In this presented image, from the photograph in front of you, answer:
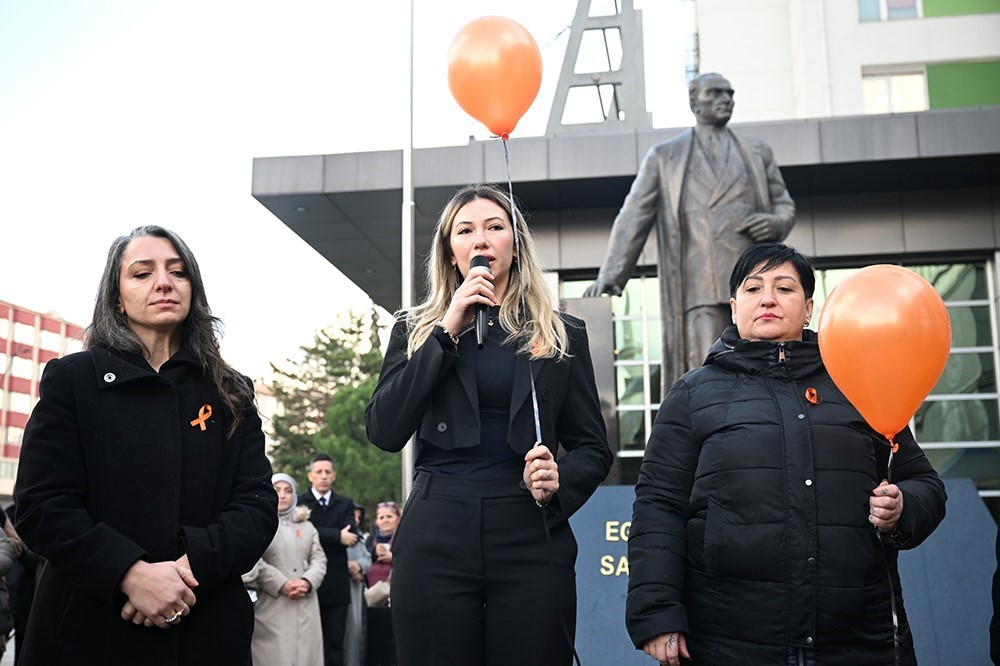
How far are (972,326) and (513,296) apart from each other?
58.4 feet

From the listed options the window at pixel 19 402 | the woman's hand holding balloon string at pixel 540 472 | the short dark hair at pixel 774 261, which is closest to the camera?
the woman's hand holding balloon string at pixel 540 472

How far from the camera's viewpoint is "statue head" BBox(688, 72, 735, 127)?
7836 mm

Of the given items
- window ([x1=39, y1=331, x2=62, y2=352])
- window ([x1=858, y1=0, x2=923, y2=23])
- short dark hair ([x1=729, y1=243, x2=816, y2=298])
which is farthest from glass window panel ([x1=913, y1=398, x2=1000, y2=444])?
window ([x1=39, y1=331, x2=62, y2=352])

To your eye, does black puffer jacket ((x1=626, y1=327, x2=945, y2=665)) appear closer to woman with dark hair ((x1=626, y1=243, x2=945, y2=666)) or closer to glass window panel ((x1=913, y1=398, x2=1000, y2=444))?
woman with dark hair ((x1=626, y1=243, x2=945, y2=666))

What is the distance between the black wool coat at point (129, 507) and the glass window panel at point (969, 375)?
17.9 metres

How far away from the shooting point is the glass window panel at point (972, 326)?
19000 mm

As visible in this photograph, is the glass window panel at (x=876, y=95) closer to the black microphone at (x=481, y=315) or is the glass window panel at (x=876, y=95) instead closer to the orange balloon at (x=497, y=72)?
the orange balloon at (x=497, y=72)

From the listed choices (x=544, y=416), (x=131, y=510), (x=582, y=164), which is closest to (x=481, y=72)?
(x=544, y=416)

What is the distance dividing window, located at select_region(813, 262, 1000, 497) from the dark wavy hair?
16.7m

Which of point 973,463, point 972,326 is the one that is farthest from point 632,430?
point 972,326

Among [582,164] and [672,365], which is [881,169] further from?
[672,365]

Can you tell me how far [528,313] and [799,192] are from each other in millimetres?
16395

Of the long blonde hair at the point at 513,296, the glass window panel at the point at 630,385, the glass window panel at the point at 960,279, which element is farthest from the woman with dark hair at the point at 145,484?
the glass window panel at the point at 960,279

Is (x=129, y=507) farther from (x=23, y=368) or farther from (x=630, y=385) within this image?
(x=23, y=368)
